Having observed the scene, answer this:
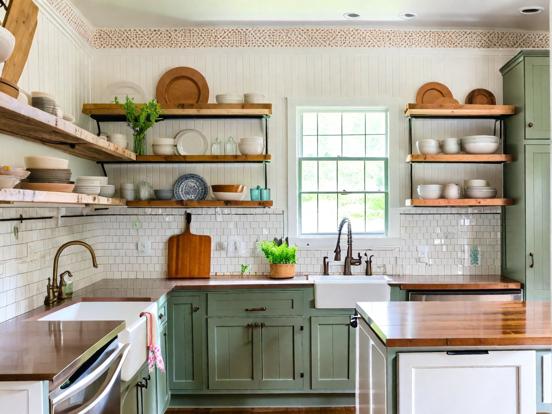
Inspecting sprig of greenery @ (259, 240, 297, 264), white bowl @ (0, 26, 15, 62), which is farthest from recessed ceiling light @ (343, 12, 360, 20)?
white bowl @ (0, 26, 15, 62)

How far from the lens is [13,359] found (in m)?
1.91

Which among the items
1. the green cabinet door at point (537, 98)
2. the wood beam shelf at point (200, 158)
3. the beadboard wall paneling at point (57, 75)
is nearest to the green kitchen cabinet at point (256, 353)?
the wood beam shelf at point (200, 158)

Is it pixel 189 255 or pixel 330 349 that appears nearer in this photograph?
pixel 330 349

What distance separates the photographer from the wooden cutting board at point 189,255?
13.9 feet

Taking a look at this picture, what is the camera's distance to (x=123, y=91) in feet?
14.1

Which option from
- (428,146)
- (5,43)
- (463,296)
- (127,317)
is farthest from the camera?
(428,146)

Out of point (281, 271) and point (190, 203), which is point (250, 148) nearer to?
point (190, 203)

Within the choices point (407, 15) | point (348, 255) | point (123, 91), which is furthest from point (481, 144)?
point (123, 91)

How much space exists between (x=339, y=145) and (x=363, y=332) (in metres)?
2.22

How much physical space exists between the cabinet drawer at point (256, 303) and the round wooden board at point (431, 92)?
2038 millimetres

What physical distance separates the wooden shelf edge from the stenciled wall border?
663 millimetres

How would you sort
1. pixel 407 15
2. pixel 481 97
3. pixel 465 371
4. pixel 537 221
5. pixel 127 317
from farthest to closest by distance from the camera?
pixel 481 97 < pixel 407 15 < pixel 537 221 < pixel 127 317 < pixel 465 371

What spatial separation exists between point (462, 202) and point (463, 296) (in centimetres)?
78

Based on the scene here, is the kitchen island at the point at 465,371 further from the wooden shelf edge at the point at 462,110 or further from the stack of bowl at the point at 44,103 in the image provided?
the wooden shelf edge at the point at 462,110
